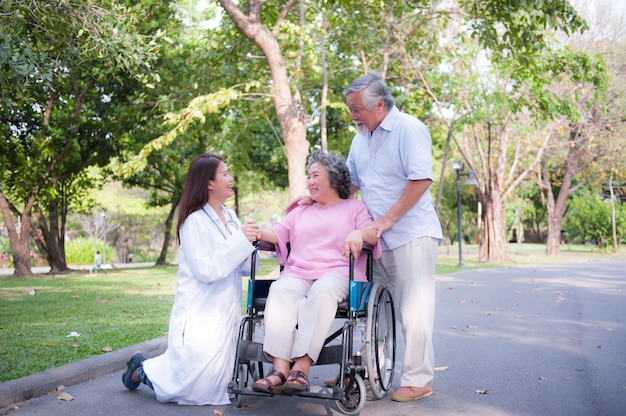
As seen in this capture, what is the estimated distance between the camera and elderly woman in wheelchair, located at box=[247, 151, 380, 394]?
14.3 feet

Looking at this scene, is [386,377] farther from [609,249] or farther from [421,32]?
[609,249]

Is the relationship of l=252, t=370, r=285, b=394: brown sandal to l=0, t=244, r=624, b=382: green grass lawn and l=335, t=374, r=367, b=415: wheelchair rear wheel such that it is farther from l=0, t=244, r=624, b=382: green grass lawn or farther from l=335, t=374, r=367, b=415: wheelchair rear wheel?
l=0, t=244, r=624, b=382: green grass lawn

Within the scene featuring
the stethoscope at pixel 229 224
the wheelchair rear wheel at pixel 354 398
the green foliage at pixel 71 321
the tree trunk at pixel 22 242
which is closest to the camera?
the wheelchair rear wheel at pixel 354 398

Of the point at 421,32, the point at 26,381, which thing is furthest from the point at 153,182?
the point at 26,381

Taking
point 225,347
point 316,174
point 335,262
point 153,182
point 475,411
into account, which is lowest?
point 475,411

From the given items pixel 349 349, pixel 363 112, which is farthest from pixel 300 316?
pixel 363 112

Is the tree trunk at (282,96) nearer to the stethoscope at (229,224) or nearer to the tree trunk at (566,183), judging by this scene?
the stethoscope at (229,224)

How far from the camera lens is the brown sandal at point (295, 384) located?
4152 millimetres

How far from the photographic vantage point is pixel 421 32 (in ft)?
61.5

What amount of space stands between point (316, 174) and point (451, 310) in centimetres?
600

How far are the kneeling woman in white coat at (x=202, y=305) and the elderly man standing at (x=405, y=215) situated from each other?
895mm

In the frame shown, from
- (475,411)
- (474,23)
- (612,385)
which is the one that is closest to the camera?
(475,411)

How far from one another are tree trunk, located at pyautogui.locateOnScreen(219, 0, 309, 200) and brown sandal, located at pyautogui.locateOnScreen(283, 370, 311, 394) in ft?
31.2

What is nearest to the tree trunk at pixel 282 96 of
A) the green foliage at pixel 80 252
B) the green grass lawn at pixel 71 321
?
the green grass lawn at pixel 71 321
